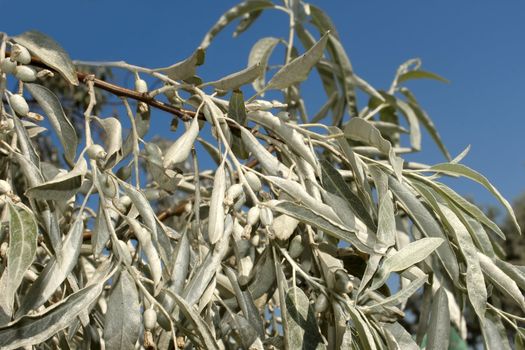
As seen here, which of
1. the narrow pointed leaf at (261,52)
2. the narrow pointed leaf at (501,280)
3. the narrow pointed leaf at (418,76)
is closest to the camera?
the narrow pointed leaf at (501,280)

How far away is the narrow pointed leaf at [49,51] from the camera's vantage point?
843mm

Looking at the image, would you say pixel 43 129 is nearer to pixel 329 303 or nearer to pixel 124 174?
pixel 124 174

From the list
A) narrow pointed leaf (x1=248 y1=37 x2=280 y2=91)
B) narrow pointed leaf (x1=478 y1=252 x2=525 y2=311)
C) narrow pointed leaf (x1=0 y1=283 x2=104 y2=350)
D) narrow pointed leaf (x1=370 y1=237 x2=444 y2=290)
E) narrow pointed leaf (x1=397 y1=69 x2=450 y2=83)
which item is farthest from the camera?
narrow pointed leaf (x1=397 y1=69 x2=450 y2=83)

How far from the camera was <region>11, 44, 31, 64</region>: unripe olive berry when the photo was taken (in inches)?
32.6

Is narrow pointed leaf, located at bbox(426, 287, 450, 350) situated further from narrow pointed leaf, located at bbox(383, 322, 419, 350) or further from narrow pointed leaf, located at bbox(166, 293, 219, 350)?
narrow pointed leaf, located at bbox(166, 293, 219, 350)

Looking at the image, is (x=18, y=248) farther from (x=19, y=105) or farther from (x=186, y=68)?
(x=186, y=68)

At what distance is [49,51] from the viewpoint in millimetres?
851

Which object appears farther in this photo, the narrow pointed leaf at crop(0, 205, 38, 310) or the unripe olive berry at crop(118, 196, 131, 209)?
the unripe olive berry at crop(118, 196, 131, 209)

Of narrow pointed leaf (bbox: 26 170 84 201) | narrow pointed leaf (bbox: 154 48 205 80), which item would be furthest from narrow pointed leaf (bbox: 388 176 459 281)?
narrow pointed leaf (bbox: 26 170 84 201)

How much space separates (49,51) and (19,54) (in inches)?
1.4

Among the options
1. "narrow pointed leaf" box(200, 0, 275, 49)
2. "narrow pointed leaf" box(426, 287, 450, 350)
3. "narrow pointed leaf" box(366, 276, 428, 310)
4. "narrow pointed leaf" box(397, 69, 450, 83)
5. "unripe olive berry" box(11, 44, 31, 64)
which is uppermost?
"narrow pointed leaf" box(200, 0, 275, 49)

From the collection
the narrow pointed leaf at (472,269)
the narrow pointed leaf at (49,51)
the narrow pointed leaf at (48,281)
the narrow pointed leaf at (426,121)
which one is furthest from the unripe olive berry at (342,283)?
the narrow pointed leaf at (426,121)

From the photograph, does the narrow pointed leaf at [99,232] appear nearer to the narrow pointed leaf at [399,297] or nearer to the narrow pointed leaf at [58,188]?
the narrow pointed leaf at [58,188]

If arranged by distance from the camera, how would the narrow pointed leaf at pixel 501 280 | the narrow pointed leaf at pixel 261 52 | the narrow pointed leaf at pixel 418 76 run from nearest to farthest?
the narrow pointed leaf at pixel 501 280 < the narrow pointed leaf at pixel 261 52 < the narrow pointed leaf at pixel 418 76
